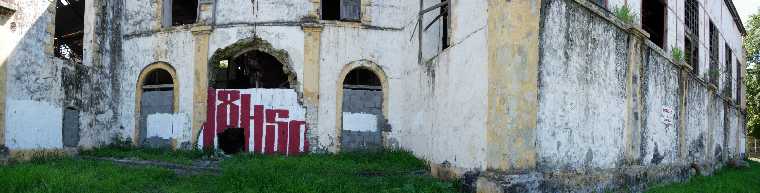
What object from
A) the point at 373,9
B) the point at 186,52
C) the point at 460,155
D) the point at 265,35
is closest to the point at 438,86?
the point at 460,155

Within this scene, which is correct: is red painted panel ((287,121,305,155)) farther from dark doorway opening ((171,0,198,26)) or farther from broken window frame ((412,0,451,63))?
dark doorway opening ((171,0,198,26))

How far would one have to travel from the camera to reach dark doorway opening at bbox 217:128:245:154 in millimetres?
14008

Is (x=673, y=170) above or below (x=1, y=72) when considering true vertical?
below

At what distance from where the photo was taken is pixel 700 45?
15.4 meters

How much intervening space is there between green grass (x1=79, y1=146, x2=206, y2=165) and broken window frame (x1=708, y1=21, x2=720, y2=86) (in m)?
14.3

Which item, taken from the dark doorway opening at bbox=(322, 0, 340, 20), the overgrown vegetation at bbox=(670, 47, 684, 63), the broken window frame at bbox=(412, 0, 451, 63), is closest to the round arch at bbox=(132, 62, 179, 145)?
the dark doorway opening at bbox=(322, 0, 340, 20)

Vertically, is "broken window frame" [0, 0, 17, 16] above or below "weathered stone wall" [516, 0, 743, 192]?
above

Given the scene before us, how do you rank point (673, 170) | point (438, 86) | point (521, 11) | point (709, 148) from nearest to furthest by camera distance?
point (521, 11)
point (438, 86)
point (673, 170)
point (709, 148)

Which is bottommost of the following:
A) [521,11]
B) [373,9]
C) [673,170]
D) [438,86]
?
[673,170]

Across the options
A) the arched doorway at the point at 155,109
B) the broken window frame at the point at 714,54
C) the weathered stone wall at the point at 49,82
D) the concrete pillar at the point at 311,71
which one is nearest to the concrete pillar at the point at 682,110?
the broken window frame at the point at 714,54

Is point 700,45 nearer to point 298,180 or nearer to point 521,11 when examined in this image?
point 521,11

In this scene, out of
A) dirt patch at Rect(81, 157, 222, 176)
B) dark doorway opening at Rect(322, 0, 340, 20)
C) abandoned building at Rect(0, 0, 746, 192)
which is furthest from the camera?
dark doorway opening at Rect(322, 0, 340, 20)

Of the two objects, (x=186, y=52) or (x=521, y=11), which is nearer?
(x=521, y=11)

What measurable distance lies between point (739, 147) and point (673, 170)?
11.1 metres
